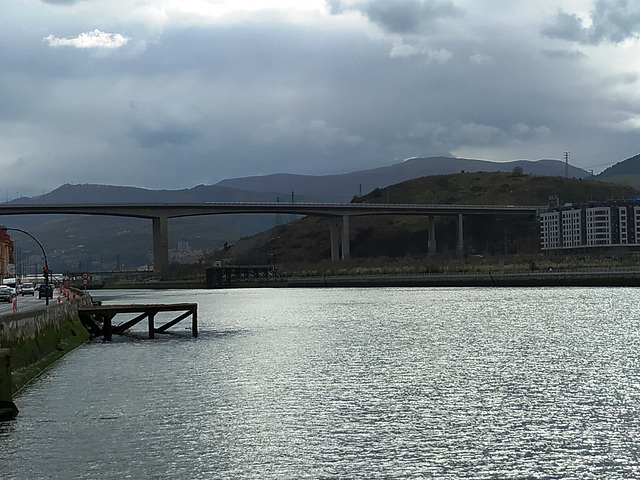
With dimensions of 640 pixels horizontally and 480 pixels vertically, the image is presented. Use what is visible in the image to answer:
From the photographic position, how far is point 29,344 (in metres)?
45.8

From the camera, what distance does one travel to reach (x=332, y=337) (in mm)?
74625

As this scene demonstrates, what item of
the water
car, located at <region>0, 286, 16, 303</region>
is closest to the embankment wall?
the water

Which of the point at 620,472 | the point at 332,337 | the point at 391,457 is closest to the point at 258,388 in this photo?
the point at 391,457

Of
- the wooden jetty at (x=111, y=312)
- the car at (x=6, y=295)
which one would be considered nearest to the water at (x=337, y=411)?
the wooden jetty at (x=111, y=312)

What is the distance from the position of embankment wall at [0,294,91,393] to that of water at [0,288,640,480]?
94 centimetres

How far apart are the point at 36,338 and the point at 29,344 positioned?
2502mm

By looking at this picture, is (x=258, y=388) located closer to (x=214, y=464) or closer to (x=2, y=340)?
(x=2, y=340)

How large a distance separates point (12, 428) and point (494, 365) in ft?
92.2

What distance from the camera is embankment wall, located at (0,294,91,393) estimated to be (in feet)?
132

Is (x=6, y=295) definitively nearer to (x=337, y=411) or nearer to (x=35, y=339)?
(x=35, y=339)

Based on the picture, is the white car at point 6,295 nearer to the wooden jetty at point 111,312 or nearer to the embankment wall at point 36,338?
the wooden jetty at point 111,312

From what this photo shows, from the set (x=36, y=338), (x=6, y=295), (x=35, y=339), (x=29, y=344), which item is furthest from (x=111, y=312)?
(x=29, y=344)

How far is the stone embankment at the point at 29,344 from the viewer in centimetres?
3331

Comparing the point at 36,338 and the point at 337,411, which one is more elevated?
the point at 36,338
